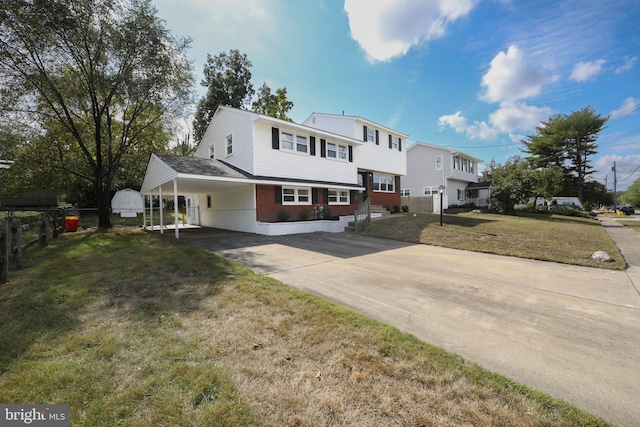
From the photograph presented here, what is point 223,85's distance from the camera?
30.1 metres

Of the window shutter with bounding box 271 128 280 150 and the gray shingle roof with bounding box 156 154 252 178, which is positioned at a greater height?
the window shutter with bounding box 271 128 280 150

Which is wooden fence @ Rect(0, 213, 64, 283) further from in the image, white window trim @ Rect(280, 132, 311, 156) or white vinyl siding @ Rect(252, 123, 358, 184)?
white window trim @ Rect(280, 132, 311, 156)

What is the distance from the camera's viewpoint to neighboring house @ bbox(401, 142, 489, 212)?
27.6m

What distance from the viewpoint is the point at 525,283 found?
567 cm

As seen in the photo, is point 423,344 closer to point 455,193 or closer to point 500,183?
point 500,183

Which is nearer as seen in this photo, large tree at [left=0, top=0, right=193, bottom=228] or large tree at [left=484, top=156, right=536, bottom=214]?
large tree at [left=0, top=0, right=193, bottom=228]

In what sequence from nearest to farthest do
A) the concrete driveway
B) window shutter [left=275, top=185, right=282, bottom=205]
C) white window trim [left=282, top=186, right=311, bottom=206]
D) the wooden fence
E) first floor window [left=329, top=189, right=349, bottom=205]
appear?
the concrete driveway < the wooden fence < window shutter [left=275, top=185, right=282, bottom=205] < white window trim [left=282, top=186, right=311, bottom=206] < first floor window [left=329, top=189, right=349, bottom=205]

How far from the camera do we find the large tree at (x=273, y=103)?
28.8m

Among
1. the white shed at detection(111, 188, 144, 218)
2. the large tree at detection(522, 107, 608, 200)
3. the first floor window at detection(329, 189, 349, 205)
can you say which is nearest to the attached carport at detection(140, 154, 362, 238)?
the first floor window at detection(329, 189, 349, 205)

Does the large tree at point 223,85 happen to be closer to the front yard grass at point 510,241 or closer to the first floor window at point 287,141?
the first floor window at point 287,141

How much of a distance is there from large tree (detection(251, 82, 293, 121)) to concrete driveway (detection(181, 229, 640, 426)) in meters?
24.1

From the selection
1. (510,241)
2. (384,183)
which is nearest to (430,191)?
(384,183)

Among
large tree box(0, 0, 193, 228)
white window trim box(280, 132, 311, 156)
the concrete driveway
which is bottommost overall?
the concrete driveway

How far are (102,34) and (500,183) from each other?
92.6ft
